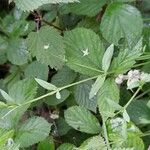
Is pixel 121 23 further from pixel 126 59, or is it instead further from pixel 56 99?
pixel 56 99

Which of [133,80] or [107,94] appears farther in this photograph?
[107,94]

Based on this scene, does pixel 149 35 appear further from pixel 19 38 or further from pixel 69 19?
pixel 19 38

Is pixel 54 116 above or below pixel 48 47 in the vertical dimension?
below

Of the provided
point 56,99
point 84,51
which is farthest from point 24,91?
point 84,51

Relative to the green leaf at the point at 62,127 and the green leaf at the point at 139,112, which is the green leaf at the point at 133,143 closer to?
the green leaf at the point at 139,112

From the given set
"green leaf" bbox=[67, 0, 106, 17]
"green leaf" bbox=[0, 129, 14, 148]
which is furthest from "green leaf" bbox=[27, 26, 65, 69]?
"green leaf" bbox=[0, 129, 14, 148]

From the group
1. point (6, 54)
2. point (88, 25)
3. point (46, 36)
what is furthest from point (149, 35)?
point (6, 54)

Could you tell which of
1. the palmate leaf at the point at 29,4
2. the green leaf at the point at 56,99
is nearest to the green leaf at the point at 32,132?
the green leaf at the point at 56,99
